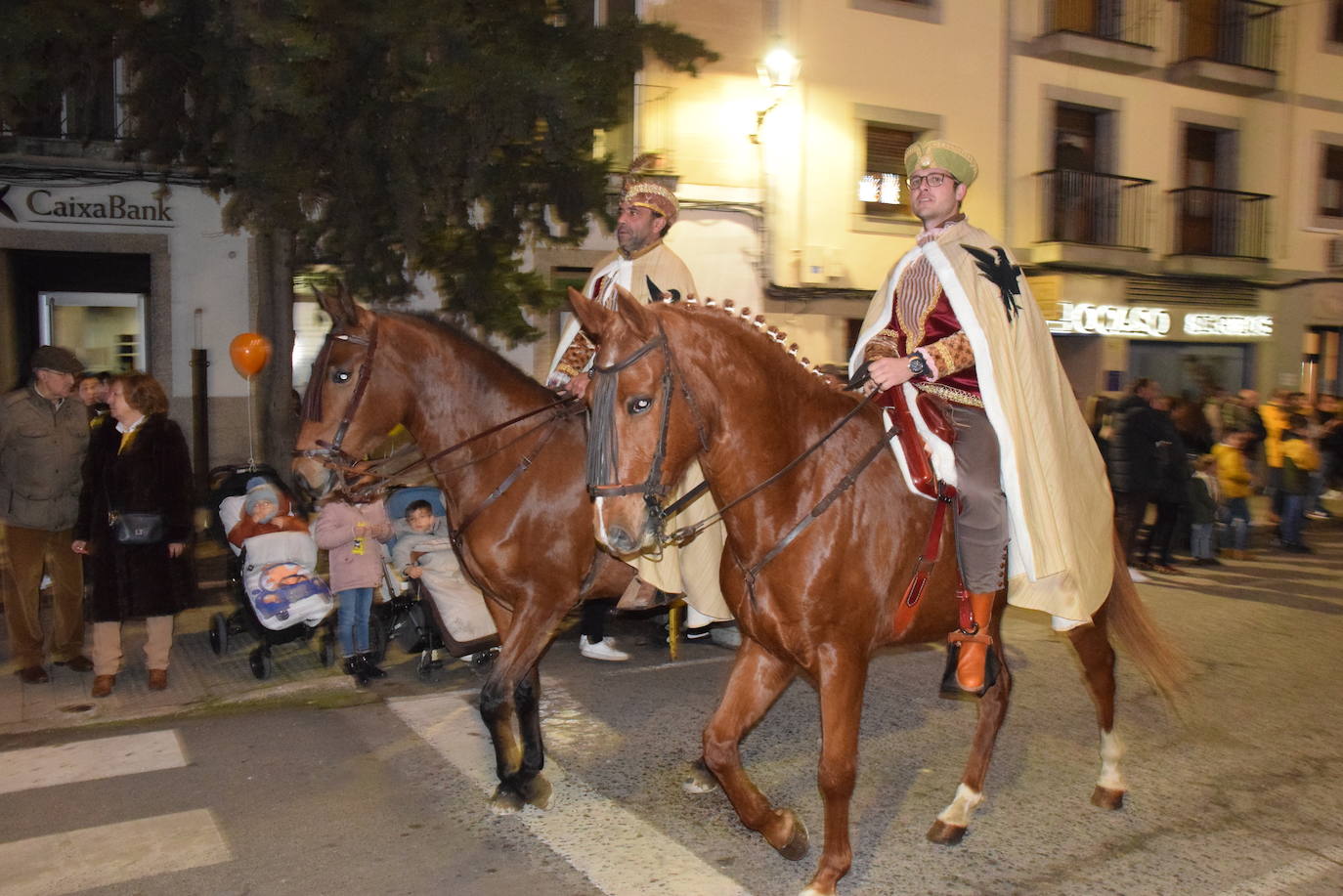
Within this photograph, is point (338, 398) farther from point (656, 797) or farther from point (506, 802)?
point (656, 797)

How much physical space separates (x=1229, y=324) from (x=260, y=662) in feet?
59.3

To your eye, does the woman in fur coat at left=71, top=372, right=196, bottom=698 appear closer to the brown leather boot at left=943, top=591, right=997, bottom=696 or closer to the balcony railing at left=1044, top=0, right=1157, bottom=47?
the brown leather boot at left=943, top=591, right=997, bottom=696

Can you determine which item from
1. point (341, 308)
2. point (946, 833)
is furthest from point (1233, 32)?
point (341, 308)

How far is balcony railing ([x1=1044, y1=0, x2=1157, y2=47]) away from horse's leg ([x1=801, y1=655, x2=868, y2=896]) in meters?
16.1

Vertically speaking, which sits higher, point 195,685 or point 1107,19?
point 1107,19

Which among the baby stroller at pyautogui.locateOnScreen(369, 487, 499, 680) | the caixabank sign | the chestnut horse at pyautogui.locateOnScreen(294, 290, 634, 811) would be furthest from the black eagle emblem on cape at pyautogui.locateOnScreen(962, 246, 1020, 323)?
the caixabank sign

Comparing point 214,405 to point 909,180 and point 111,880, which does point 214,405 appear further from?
point 909,180

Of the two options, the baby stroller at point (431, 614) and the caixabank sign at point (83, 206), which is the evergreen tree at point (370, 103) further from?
the caixabank sign at point (83, 206)

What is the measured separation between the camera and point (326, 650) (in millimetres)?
7133

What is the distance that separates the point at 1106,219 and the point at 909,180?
15.2 meters

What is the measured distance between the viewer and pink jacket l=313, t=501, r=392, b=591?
22.8 ft

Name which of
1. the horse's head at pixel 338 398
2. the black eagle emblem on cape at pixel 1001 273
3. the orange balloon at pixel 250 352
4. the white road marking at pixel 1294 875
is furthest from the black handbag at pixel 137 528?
the white road marking at pixel 1294 875

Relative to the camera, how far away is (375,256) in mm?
8867

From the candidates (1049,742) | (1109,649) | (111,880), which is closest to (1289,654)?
(1049,742)
